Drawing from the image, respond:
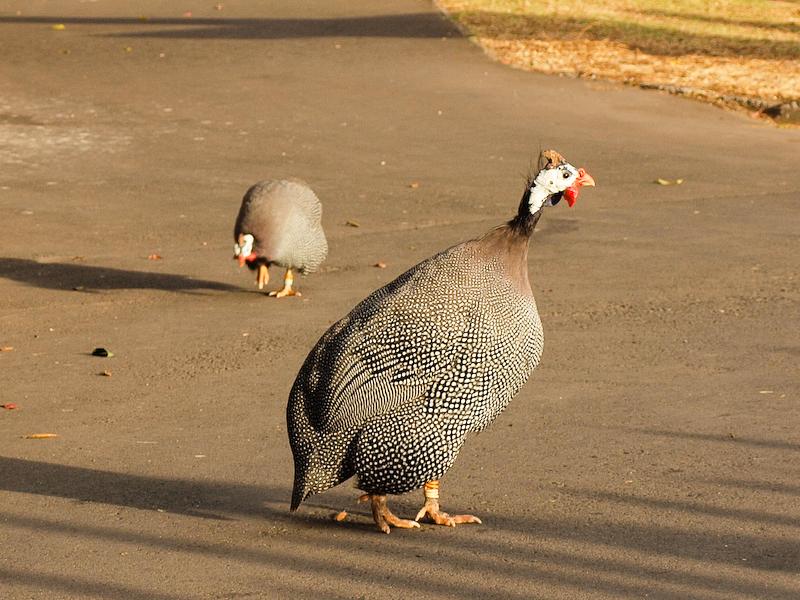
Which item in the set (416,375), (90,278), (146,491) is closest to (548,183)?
(416,375)

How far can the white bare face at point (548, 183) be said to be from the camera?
17.2 ft

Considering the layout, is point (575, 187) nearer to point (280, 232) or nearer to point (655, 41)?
point (280, 232)

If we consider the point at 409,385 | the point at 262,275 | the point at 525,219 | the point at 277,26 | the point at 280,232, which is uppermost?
the point at 525,219

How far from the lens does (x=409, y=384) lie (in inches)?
197

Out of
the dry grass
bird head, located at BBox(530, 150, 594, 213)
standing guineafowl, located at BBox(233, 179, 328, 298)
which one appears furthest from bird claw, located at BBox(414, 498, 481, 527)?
the dry grass

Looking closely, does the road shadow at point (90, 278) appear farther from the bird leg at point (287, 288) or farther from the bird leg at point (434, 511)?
the bird leg at point (434, 511)

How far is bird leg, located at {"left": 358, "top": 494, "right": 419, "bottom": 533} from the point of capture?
17.2 ft

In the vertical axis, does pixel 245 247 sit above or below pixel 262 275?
above

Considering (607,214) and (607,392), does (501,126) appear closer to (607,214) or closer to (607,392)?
(607,214)

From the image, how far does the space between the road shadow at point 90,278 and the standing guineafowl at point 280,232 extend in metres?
0.51

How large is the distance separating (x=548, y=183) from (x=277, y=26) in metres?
17.0

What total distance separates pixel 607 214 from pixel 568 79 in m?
6.67

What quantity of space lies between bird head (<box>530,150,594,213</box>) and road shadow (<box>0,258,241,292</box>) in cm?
431

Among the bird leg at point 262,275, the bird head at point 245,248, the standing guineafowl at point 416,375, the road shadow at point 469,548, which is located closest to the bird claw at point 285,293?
the bird leg at point 262,275
